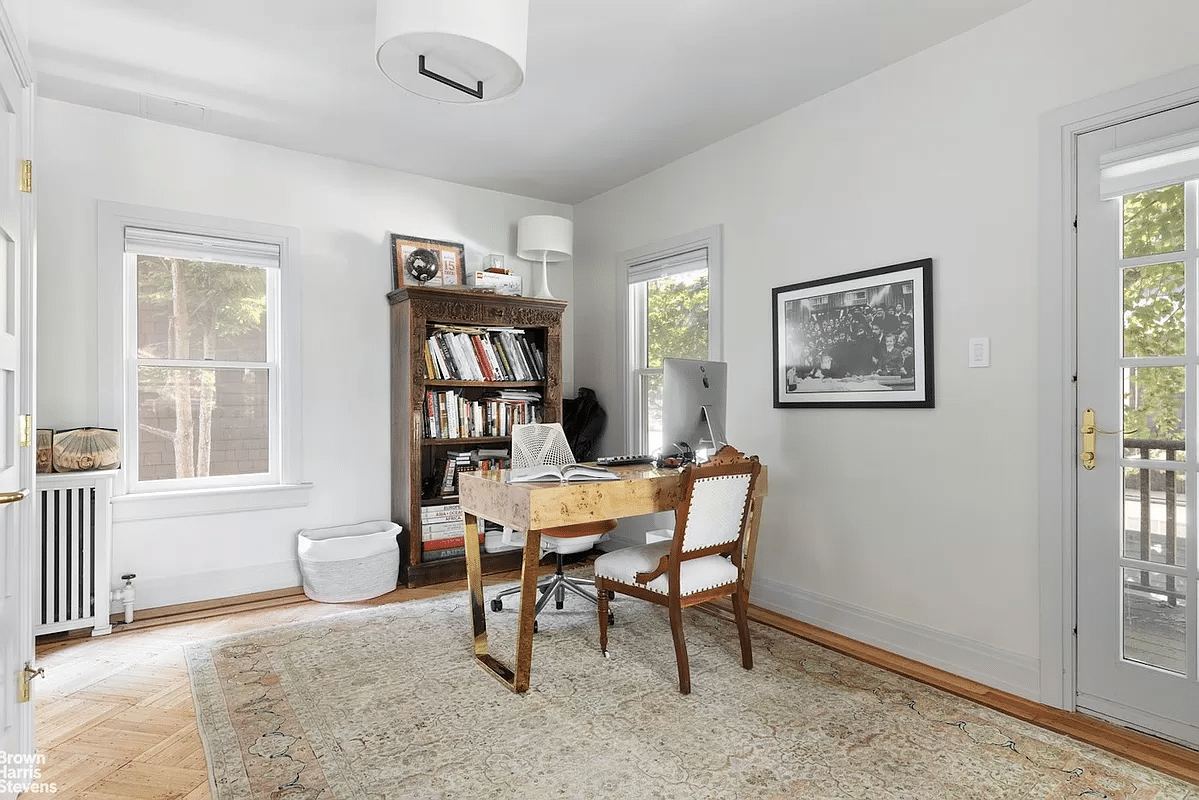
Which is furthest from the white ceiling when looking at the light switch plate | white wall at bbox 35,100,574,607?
the light switch plate

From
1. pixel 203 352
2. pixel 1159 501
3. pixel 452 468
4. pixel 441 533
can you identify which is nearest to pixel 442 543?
pixel 441 533

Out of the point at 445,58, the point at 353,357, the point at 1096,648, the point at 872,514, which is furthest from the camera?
the point at 353,357

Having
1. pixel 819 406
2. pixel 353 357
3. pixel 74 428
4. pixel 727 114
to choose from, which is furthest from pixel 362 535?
pixel 727 114

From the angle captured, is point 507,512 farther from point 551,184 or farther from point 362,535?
point 551,184

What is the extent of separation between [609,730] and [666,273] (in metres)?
2.82

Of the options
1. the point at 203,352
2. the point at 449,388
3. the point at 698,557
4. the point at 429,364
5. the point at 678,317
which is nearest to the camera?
the point at 698,557

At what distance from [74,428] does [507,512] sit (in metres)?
2.40

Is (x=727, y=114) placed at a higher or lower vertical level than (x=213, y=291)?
higher

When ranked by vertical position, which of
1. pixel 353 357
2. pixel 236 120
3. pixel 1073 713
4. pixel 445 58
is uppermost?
pixel 236 120

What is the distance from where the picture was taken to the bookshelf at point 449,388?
405cm

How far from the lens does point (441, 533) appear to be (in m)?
4.18

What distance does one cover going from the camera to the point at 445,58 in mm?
2033

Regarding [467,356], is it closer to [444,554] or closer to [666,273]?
[444,554]

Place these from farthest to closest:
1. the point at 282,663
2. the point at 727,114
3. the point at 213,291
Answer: the point at 213,291, the point at 727,114, the point at 282,663
